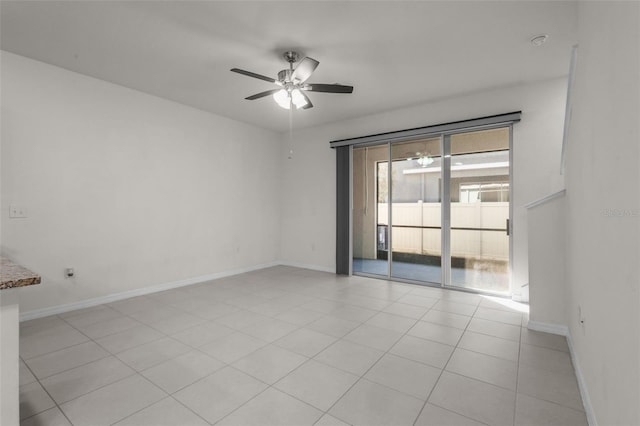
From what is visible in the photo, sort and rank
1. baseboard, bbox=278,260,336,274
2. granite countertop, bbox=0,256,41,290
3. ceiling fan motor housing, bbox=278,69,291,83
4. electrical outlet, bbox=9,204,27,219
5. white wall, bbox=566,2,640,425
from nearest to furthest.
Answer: white wall, bbox=566,2,640,425, granite countertop, bbox=0,256,41,290, ceiling fan motor housing, bbox=278,69,291,83, electrical outlet, bbox=9,204,27,219, baseboard, bbox=278,260,336,274

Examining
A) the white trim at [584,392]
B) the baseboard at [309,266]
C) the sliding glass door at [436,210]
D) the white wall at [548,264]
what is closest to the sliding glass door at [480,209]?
the sliding glass door at [436,210]

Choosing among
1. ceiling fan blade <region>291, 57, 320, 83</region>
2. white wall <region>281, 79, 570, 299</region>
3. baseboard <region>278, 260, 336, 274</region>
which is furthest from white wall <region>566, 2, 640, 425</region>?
baseboard <region>278, 260, 336, 274</region>

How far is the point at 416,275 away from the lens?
190 inches

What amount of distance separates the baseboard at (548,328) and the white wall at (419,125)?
0.99m

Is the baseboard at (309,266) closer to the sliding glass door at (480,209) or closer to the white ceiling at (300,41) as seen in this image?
the sliding glass door at (480,209)

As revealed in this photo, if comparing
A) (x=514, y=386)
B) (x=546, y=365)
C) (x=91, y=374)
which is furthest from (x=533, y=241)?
(x=91, y=374)

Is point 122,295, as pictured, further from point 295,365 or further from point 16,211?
point 295,365

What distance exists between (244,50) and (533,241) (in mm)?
3438

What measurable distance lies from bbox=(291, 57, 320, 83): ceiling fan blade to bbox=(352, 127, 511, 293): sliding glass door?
2506 millimetres

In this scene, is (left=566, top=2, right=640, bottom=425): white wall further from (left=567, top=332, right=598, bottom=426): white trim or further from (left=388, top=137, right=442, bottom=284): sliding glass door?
(left=388, top=137, right=442, bottom=284): sliding glass door

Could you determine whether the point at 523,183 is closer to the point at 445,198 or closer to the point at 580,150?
the point at 445,198

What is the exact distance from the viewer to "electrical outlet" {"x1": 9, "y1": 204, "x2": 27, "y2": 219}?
307 cm

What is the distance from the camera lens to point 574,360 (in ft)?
7.25

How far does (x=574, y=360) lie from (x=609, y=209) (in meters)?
1.62
